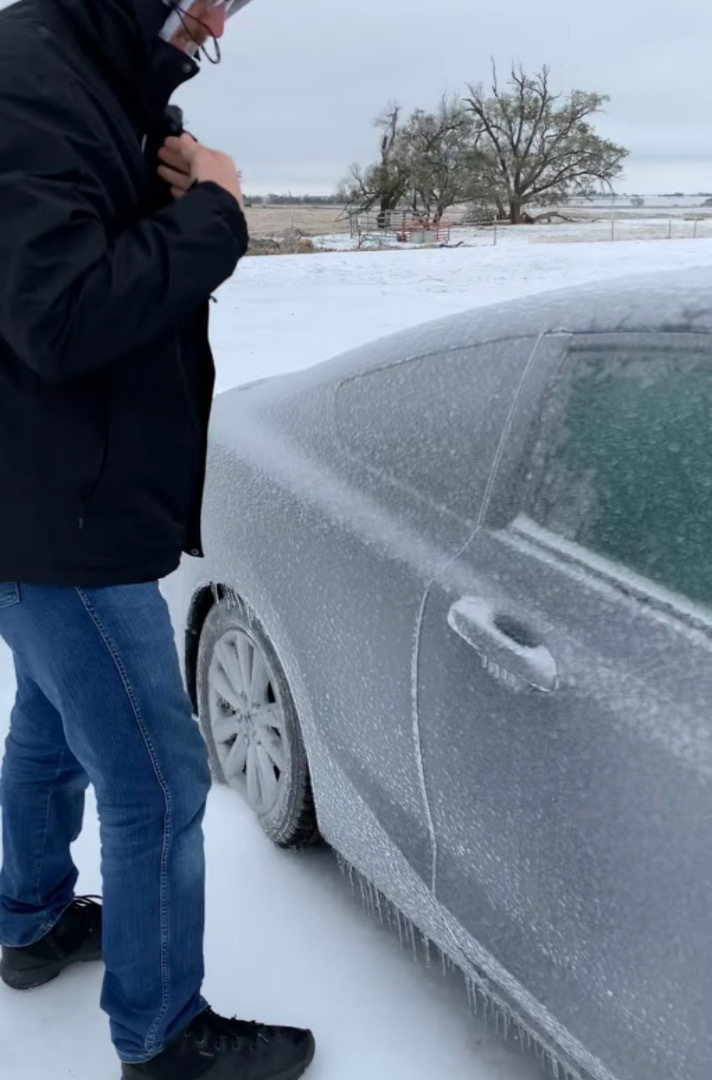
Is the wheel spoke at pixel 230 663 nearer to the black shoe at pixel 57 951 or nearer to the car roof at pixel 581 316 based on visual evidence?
the black shoe at pixel 57 951

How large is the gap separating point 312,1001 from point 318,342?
805 centimetres

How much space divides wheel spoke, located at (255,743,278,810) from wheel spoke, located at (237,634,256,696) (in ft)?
0.50

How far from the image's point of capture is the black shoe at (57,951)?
2.13 m

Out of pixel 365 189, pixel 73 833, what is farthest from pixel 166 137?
pixel 365 189

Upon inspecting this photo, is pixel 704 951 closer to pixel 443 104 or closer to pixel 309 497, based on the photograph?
pixel 309 497

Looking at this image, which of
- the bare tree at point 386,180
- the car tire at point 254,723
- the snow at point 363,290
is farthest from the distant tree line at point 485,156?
the car tire at point 254,723

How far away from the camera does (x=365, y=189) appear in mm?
47375

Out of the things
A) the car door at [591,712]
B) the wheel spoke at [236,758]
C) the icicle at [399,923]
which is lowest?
the icicle at [399,923]

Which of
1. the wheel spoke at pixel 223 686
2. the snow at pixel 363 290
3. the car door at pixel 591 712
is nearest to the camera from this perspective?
the car door at pixel 591 712

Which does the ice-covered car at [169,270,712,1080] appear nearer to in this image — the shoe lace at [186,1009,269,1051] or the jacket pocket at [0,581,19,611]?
the shoe lace at [186,1009,269,1051]

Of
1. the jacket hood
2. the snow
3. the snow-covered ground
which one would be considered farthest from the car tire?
the snow-covered ground

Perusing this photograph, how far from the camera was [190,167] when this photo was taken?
5.13ft

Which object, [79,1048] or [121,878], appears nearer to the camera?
[121,878]

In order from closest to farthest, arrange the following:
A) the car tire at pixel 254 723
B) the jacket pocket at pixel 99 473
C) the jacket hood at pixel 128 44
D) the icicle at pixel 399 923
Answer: the jacket hood at pixel 128 44 → the jacket pocket at pixel 99 473 → the icicle at pixel 399 923 → the car tire at pixel 254 723
